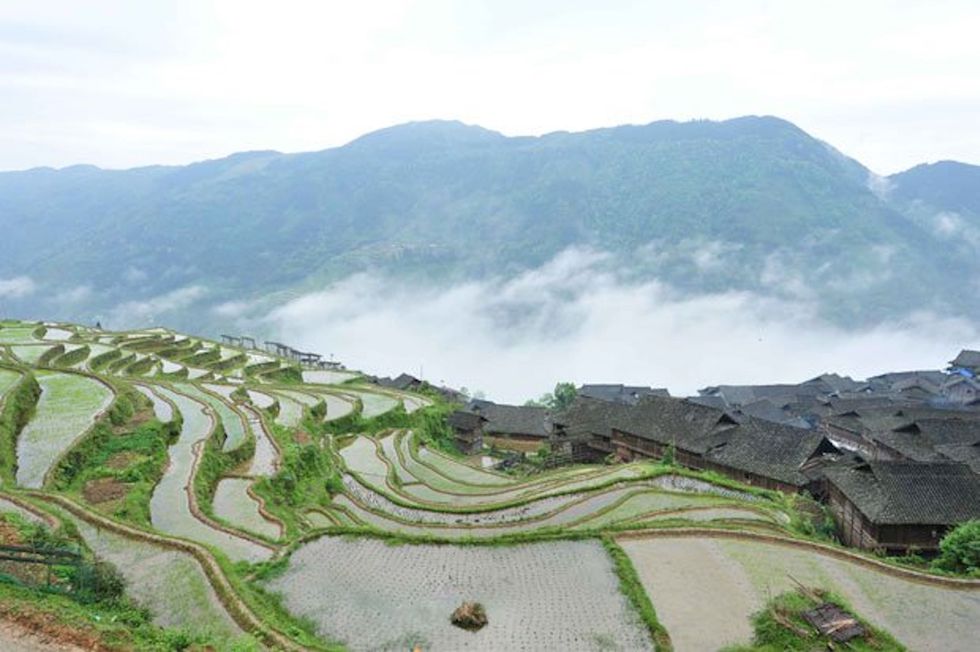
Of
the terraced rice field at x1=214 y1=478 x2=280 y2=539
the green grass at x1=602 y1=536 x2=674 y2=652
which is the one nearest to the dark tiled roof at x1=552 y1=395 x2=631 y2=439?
the green grass at x1=602 y1=536 x2=674 y2=652

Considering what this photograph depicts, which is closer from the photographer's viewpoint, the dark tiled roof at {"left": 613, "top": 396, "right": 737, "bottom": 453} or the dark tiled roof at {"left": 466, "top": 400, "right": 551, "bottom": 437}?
the dark tiled roof at {"left": 613, "top": 396, "right": 737, "bottom": 453}

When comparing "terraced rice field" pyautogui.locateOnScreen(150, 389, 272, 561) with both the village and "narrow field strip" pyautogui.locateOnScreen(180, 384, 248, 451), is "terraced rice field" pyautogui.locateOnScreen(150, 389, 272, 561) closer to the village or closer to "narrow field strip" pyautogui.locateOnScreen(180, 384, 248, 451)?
"narrow field strip" pyautogui.locateOnScreen(180, 384, 248, 451)

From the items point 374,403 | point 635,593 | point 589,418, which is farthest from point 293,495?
point 589,418

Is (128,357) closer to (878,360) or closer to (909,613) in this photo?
(909,613)

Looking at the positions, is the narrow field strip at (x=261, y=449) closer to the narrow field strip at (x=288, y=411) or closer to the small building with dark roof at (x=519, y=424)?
the narrow field strip at (x=288, y=411)

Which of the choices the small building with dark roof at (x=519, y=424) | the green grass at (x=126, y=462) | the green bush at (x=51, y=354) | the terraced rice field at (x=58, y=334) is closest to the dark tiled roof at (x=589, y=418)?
the small building with dark roof at (x=519, y=424)

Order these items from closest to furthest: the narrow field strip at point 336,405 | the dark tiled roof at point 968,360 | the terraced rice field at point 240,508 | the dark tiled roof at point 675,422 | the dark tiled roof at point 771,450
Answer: the terraced rice field at point 240,508 → the dark tiled roof at point 771,450 → the dark tiled roof at point 675,422 → the narrow field strip at point 336,405 → the dark tiled roof at point 968,360

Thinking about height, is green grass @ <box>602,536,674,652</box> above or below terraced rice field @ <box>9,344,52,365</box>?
below

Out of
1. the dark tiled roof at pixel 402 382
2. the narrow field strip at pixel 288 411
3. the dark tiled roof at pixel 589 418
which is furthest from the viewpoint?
the dark tiled roof at pixel 402 382
